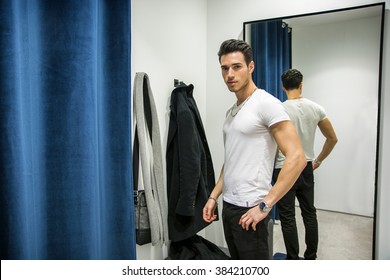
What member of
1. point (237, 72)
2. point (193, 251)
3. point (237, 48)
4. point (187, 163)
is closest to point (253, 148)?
point (237, 72)

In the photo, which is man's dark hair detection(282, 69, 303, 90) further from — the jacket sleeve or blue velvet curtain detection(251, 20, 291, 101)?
the jacket sleeve

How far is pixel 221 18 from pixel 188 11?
0.89ft

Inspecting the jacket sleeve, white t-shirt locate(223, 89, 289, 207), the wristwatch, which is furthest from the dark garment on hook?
the wristwatch

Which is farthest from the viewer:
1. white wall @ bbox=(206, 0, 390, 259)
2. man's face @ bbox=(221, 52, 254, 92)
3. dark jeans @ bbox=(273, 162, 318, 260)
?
dark jeans @ bbox=(273, 162, 318, 260)

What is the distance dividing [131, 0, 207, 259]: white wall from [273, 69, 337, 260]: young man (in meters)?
0.71

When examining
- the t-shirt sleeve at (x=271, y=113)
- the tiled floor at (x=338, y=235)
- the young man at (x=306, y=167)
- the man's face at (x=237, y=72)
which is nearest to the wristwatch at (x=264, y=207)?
the t-shirt sleeve at (x=271, y=113)

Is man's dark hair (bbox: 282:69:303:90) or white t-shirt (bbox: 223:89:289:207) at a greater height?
man's dark hair (bbox: 282:69:303:90)

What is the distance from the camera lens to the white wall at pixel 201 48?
1767 mm

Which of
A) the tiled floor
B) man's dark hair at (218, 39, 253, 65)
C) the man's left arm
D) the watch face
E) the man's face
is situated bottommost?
the tiled floor

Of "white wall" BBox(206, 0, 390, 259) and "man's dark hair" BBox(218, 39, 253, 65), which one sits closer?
"man's dark hair" BBox(218, 39, 253, 65)

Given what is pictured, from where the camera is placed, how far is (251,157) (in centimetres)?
123

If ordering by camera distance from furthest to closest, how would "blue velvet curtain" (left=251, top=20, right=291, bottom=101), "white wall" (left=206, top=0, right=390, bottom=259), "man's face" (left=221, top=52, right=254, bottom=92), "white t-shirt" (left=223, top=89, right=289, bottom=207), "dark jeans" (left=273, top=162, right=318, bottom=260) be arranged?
"blue velvet curtain" (left=251, top=20, right=291, bottom=101), "dark jeans" (left=273, top=162, right=318, bottom=260), "white wall" (left=206, top=0, right=390, bottom=259), "man's face" (left=221, top=52, right=254, bottom=92), "white t-shirt" (left=223, top=89, right=289, bottom=207)

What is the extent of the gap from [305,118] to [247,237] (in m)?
0.95

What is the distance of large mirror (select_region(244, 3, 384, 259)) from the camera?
5.85 ft
